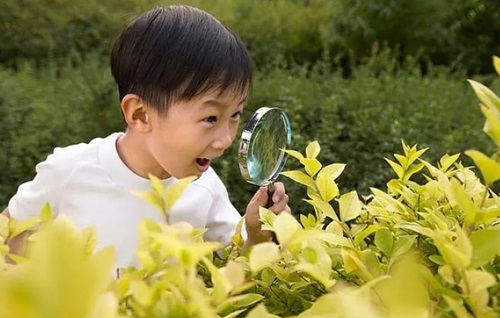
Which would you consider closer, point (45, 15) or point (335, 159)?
point (335, 159)

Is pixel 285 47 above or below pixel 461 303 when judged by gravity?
below

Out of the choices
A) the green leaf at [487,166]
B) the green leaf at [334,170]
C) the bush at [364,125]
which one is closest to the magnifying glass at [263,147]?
the green leaf at [334,170]

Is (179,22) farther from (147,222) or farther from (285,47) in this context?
(285,47)

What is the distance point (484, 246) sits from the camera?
0.89m

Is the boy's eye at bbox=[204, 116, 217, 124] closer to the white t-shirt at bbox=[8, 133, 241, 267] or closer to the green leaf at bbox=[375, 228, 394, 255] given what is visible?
the white t-shirt at bbox=[8, 133, 241, 267]

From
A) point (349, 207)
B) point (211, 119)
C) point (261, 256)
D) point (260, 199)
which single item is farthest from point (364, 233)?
point (211, 119)

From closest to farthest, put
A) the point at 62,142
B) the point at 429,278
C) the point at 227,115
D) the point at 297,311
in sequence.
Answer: the point at 429,278 < the point at 297,311 < the point at 227,115 < the point at 62,142

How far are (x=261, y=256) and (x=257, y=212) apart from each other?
809mm

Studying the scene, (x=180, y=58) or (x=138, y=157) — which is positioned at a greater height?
(x=180, y=58)

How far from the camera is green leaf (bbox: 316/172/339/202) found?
1225 mm

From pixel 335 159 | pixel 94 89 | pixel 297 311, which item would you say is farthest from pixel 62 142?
pixel 297 311

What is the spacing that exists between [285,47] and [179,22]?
568 cm

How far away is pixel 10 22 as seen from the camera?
695 cm

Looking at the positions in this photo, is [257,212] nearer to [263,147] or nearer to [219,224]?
[263,147]
